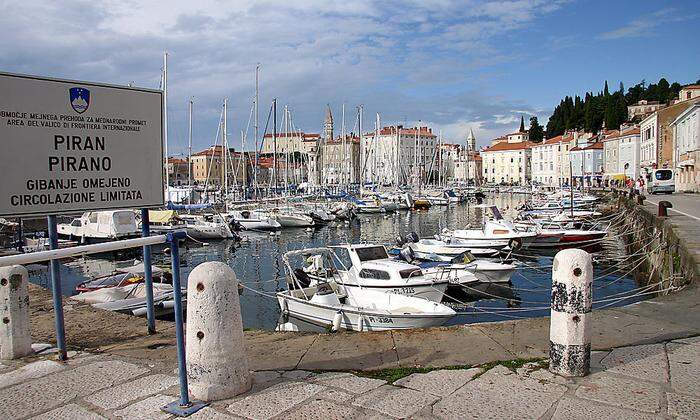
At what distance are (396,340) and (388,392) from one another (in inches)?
69.7

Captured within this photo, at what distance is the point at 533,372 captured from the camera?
209 inches

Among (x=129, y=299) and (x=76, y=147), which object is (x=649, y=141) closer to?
(x=129, y=299)

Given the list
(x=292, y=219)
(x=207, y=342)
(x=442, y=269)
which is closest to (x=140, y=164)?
(x=207, y=342)

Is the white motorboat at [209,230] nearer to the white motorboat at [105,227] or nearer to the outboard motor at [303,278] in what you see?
the white motorboat at [105,227]

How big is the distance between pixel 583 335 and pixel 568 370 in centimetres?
38

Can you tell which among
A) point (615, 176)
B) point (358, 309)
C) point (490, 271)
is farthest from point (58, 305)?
point (615, 176)

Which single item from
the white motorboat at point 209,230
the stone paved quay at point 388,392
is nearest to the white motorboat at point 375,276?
the stone paved quay at point 388,392

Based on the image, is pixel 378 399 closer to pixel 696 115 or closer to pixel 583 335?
pixel 583 335

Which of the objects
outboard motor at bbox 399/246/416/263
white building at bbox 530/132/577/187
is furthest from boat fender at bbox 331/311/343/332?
white building at bbox 530/132/577/187

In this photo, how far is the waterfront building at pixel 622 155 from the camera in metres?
96.4

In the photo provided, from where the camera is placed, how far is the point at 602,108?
143000mm

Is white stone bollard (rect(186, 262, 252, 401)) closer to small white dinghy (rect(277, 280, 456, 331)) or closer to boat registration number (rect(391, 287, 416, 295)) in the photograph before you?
small white dinghy (rect(277, 280, 456, 331))

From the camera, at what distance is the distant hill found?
139 meters

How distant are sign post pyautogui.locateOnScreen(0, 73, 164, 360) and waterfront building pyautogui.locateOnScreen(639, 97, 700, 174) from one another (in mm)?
79530
